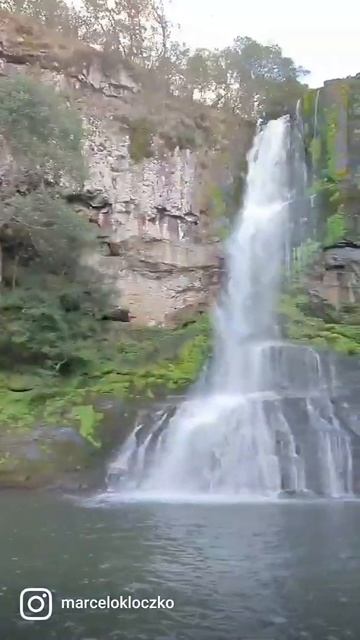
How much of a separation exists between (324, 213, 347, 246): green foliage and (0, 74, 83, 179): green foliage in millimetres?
7573

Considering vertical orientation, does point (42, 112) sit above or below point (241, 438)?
above

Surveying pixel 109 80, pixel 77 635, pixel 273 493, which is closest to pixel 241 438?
pixel 273 493

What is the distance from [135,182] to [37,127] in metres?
5.01

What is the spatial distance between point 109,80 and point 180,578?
16.9m

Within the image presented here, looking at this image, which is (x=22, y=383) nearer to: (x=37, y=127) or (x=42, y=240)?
(x=42, y=240)

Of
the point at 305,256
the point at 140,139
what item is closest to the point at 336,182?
the point at 305,256

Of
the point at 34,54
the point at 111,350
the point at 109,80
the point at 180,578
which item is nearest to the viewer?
the point at 180,578

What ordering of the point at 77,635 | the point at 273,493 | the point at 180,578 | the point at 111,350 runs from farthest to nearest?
Result: the point at 111,350
the point at 273,493
the point at 180,578
the point at 77,635

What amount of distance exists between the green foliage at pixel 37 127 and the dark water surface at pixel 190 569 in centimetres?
793

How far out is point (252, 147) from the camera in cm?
2262

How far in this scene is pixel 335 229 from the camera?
19953mm

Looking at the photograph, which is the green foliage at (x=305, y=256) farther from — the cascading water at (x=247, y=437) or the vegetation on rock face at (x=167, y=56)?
the vegetation on rock face at (x=167, y=56)

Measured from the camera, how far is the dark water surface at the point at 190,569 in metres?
5.34

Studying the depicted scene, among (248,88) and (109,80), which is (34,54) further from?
(248,88)
